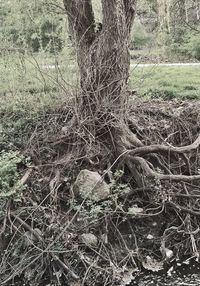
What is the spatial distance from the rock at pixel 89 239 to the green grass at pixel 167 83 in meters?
2.55

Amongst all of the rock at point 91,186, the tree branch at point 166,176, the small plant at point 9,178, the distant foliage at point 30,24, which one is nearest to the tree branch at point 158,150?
the tree branch at point 166,176

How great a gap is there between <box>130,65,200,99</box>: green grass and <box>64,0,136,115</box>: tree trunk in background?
72 centimetres

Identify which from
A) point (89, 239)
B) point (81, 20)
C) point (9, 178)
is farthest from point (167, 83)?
point (89, 239)

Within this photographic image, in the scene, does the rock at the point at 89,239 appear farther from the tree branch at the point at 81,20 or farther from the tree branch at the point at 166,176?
the tree branch at the point at 81,20

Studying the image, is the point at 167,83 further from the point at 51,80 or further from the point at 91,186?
the point at 91,186

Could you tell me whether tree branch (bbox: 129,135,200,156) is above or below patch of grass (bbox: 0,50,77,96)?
below

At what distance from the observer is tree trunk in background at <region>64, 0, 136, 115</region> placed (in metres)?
6.15

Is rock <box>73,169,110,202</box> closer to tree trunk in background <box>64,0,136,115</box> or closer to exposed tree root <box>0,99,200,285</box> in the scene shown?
exposed tree root <box>0,99,200,285</box>

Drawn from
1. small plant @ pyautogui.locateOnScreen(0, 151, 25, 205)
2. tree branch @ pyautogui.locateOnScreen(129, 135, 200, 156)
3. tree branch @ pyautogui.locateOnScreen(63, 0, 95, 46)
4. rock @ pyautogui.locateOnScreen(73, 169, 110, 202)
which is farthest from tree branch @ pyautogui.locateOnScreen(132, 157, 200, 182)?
tree branch @ pyautogui.locateOnScreen(63, 0, 95, 46)

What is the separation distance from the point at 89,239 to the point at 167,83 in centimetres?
457

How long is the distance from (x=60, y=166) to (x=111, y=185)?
0.86m

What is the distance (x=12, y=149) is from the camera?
6500 millimetres

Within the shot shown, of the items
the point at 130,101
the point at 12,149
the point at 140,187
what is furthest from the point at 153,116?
the point at 12,149


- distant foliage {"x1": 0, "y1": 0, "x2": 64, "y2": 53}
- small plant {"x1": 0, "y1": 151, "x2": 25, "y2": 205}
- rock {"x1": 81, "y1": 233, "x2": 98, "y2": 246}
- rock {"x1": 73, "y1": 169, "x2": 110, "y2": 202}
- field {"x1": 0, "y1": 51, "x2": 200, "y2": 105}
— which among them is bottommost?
rock {"x1": 81, "y1": 233, "x2": 98, "y2": 246}
